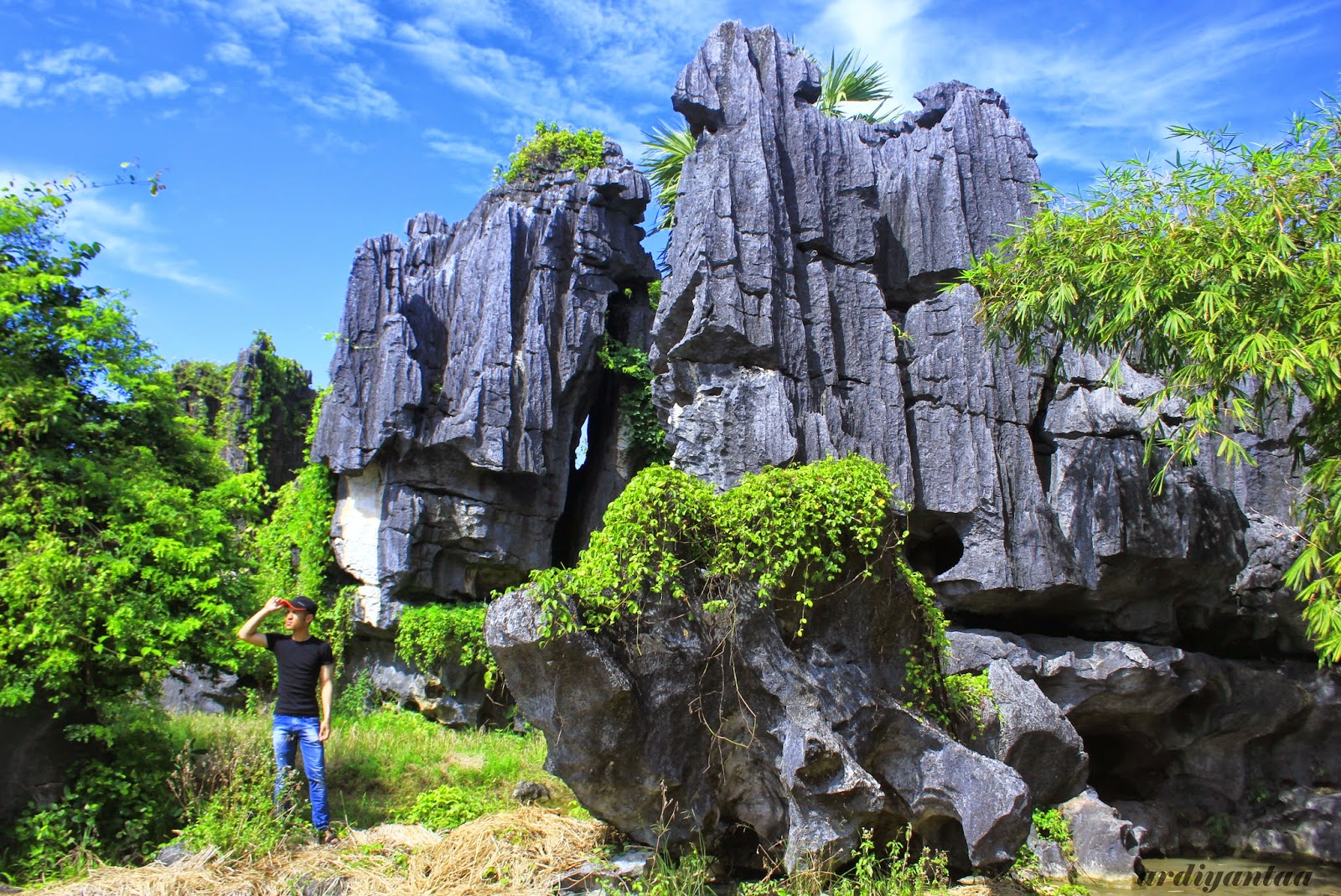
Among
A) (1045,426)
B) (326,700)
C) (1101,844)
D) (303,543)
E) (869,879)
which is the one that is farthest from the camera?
(303,543)

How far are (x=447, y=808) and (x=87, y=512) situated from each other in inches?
168

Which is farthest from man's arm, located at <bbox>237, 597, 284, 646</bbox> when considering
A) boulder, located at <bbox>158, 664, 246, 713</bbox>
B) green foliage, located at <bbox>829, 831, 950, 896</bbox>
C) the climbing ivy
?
boulder, located at <bbox>158, 664, 246, 713</bbox>

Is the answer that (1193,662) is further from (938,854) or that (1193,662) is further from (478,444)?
(478,444)

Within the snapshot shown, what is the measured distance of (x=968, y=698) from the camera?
8.64m

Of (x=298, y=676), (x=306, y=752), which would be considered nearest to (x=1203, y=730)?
(x=306, y=752)

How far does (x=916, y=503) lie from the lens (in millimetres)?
11500

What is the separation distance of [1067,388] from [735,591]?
6797 mm

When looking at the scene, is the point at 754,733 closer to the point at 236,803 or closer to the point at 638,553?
the point at 638,553

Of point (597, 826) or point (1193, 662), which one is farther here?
point (1193, 662)

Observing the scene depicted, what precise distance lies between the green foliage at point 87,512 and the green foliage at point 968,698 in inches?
254

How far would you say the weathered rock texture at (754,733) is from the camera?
7145 millimetres

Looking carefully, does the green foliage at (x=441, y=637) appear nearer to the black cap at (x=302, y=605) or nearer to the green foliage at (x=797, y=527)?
the black cap at (x=302, y=605)

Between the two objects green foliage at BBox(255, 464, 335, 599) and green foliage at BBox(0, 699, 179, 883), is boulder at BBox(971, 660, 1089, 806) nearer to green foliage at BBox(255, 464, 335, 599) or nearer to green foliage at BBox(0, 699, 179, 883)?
green foliage at BBox(0, 699, 179, 883)

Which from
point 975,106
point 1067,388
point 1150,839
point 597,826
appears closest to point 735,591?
point 597,826
